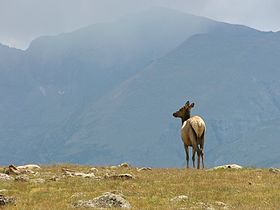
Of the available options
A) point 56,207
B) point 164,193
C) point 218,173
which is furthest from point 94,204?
point 218,173

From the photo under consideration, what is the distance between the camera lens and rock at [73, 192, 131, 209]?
71.2 ft

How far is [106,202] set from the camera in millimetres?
21984

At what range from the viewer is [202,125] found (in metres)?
37.8

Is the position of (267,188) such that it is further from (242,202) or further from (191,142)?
(191,142)

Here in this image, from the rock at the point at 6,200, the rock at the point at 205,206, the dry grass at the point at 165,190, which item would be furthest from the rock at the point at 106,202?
the rock at the point at 205,206

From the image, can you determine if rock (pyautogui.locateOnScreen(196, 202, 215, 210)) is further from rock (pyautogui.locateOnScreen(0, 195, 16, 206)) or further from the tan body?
the tan body

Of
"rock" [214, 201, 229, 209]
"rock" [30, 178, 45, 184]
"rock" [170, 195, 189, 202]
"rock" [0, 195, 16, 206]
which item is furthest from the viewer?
"rock" [30, 178, 45, 184]

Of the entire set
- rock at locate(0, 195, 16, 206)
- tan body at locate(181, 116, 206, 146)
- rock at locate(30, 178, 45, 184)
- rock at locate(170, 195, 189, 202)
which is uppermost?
tan body at locate(181, 116, 206, 146)

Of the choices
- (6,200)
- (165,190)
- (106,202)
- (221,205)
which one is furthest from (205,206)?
(6,200)

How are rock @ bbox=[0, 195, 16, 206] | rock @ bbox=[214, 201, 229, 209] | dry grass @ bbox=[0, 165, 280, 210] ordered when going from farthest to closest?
dry grass @ bbox=[0, 165, 280, 210] < rock @ bbox=[0, 195, 16, 206] < rock @ bbox=[214, 201, 229, 209]

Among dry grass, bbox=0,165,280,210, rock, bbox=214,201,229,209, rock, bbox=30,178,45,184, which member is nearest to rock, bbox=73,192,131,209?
dry grass, bbox=0,165,280,210

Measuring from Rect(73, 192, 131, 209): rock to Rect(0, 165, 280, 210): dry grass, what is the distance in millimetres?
347

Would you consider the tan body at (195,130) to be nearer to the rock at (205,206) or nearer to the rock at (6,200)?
the rock at (205,206)

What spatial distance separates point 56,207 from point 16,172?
13.0 meters
